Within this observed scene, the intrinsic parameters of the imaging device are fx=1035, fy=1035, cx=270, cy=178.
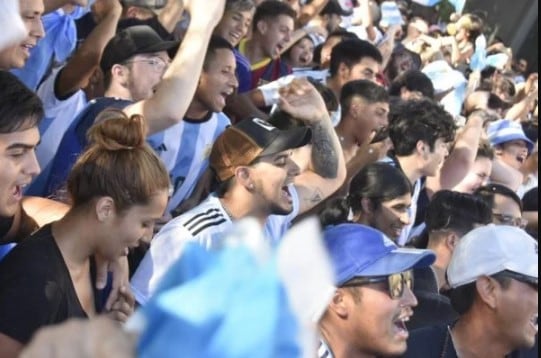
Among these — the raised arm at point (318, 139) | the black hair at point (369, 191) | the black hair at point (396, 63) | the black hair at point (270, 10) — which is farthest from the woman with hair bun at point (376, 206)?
the black hair at point (396, 63)

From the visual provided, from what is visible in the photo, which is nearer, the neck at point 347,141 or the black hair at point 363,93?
the neck at point 347,141

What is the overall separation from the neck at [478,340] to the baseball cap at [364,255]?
0.48 m

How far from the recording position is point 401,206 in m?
4.36

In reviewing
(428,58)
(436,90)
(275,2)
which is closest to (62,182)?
(275,2)

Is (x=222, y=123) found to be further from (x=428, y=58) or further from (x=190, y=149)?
(x=428, y=58)

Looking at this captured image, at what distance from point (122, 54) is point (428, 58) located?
6508 mm

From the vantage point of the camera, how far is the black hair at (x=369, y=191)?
4.32 meters

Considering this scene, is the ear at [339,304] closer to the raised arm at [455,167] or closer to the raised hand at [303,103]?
the raised hand at [303,103]

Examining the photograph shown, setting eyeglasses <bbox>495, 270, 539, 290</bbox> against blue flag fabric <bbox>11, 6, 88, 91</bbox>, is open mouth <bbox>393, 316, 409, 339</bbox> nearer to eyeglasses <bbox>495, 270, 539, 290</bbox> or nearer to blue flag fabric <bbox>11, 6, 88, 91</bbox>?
A: eyeglasses <bbox>495, 270, 539, 290</bbox>

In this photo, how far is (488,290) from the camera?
11.1ft

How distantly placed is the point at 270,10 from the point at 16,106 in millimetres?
3742

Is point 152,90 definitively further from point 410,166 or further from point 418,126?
point 418,126

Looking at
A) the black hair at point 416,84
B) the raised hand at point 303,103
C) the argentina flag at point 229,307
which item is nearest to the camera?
the argentina flag at point 229,307

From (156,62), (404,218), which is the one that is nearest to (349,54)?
(404,218)
